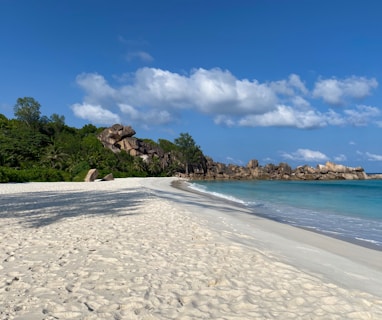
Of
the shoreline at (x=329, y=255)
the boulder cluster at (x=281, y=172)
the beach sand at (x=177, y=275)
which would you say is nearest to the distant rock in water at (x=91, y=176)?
the beach sand at (x=177, y=275)

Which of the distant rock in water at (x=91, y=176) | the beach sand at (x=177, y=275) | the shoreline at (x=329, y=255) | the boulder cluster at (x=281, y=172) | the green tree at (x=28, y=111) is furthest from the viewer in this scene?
the boulder cluster at (x=281, y=172)

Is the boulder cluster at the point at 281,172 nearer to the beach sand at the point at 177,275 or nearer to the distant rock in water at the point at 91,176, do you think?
the distant rock in water at the point at 91,176

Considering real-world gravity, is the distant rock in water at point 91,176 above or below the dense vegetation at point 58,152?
below

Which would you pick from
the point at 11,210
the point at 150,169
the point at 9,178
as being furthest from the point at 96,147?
the point at 11,210

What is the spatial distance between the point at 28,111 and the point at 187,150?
59.6 m

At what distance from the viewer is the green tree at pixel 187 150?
13175 cm

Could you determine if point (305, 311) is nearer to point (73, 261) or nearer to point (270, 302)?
point (270, 302)

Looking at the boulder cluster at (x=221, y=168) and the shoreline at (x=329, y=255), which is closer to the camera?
the shoreline at (x=329, y=255)

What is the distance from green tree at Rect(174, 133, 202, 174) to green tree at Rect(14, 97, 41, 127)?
54324 mm

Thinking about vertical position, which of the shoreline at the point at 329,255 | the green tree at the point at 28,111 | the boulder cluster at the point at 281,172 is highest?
the green tree at the point at 28,111

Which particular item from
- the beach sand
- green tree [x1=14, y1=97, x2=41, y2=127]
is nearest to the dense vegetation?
green tree [x1=14, y1=97, x2=41, y2=127]

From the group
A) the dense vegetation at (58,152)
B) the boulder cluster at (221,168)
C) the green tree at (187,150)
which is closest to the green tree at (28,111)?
the dense vegetation at (58,152)

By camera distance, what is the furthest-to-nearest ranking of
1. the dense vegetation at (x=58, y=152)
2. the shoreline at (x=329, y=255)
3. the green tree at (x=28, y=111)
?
the green tree at (x=28, y=111)
the dense vegetation at (x=58, y=152)
the shoreline at (x=329, y=255)

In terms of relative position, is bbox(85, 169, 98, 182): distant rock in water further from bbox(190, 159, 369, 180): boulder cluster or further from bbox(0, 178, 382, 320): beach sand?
bbox(190, 159, 369, 180): boulder cluster
